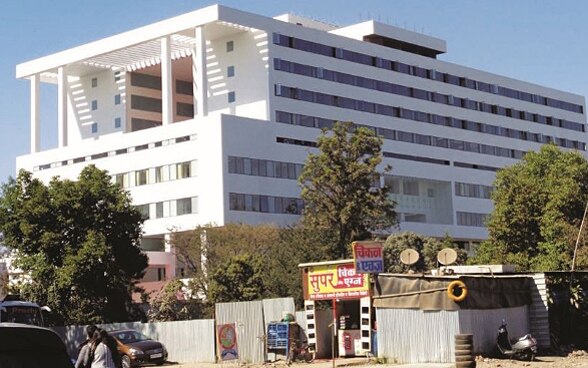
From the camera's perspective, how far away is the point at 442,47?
107062 mm

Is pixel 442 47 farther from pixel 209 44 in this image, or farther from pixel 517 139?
pixel 209 44

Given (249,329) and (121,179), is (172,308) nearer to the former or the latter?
(249,329)

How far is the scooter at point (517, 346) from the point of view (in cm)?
2938

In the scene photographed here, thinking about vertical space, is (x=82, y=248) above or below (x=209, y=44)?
below

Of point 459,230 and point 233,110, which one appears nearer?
point 233,110

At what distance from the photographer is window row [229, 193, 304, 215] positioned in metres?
79.2

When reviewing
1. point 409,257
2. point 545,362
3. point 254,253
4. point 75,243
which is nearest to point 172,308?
point 254,253

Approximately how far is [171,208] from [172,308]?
27.8 meters

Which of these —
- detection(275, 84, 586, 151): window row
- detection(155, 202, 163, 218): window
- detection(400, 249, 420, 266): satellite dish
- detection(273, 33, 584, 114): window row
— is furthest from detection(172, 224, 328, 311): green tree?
detection(273, 33, 584, 114): window row

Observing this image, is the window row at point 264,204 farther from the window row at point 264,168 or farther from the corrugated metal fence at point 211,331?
the corrugated metal fence at point 211,331

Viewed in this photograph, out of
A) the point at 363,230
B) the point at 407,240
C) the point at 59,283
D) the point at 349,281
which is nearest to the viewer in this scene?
the point at 349,281

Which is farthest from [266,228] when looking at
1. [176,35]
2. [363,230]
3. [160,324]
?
[160,324]

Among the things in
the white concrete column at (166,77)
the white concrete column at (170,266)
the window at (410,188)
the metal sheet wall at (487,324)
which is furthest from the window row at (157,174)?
the metal sheet wall at (487,324)

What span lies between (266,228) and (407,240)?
10.9 m
